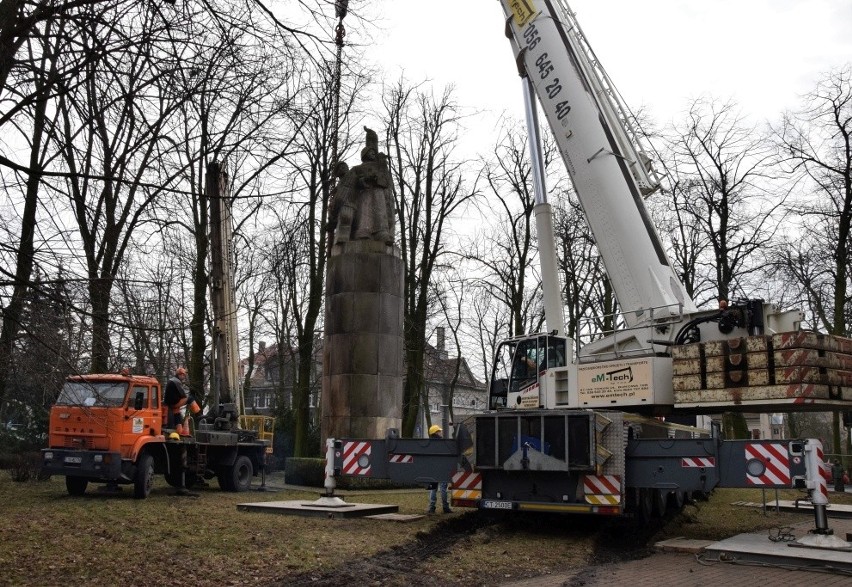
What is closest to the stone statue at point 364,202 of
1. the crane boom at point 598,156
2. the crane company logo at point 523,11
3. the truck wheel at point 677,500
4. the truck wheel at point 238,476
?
the crane boom at point 598,156

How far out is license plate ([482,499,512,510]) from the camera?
36.9 feet

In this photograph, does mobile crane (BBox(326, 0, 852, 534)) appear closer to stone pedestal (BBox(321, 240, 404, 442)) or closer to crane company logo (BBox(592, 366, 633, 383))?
crane company logo (BBox(592, 366, 633, 383))

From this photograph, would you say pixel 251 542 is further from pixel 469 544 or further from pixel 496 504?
pixel 496 504

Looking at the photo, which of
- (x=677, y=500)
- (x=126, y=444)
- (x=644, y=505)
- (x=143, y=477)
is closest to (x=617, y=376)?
(x=644, y=505)

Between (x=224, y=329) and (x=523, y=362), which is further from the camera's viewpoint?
(x=224, y=329)

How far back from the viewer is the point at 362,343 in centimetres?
1908

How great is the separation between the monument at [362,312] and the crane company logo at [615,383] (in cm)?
698

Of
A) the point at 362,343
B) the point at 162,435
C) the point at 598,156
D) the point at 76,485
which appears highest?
the point at 598,156

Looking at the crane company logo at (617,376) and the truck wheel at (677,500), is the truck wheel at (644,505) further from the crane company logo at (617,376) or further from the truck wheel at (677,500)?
the crane company logo at (617,376)

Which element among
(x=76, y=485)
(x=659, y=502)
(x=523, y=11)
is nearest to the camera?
(x=659, y=502)

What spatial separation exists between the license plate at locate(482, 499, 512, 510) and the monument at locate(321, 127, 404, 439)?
7597mm

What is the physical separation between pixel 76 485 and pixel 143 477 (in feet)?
5.21

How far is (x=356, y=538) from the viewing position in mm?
10227

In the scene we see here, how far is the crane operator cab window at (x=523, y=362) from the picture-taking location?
14.2 m
